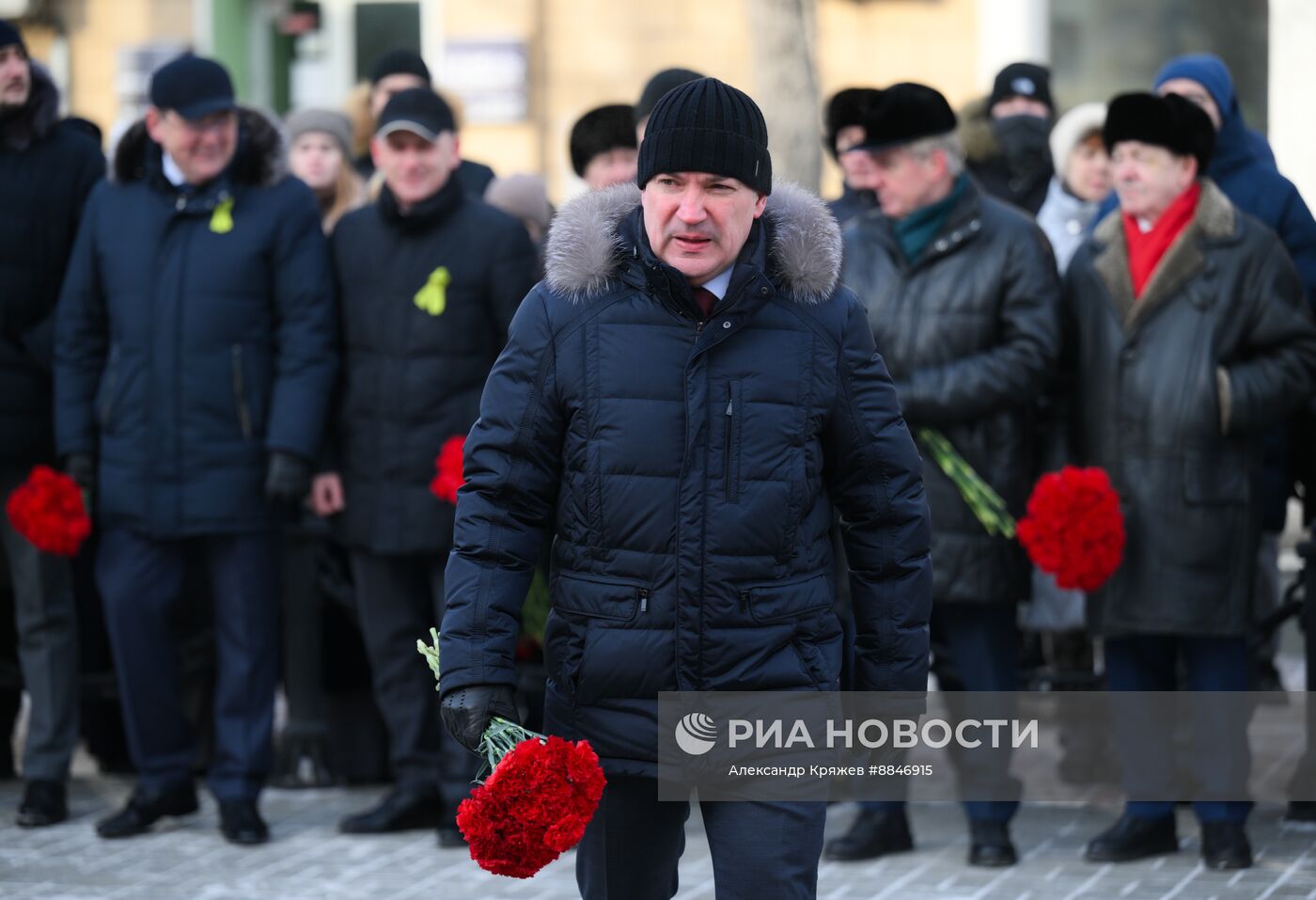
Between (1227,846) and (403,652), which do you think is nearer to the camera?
(1227,846)

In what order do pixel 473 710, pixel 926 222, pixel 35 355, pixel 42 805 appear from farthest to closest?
1. pixel 35 355
2. pixel 42 805
3. pixel 926 222
4. pixel 473 710

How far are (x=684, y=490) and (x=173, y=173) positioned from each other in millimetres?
3434

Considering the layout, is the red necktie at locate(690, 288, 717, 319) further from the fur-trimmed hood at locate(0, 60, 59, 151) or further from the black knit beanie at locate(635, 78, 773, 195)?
the fur-trimmed hood at locate(0, 60, 59, 151)

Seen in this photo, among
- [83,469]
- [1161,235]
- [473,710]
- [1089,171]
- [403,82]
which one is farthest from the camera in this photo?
[1089,171]

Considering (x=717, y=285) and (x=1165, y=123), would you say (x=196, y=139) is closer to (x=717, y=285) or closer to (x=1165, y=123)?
(x=1165, y=123)

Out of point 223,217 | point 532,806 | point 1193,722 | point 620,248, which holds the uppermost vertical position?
point 223,217

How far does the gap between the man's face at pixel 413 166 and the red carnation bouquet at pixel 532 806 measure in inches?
132

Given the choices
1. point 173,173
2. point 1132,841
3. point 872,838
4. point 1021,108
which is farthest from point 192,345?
point 1021,108

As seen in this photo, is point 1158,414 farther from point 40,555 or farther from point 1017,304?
point 40,555

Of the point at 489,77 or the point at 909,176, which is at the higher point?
the point at 489,77

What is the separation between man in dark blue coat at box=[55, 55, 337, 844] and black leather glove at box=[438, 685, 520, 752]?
9.29 feet

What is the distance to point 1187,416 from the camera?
6469mm

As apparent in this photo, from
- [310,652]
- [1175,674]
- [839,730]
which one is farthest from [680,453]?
[310,652]

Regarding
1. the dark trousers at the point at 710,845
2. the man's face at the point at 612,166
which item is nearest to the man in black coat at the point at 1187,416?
the man's face at the point at 612,166
